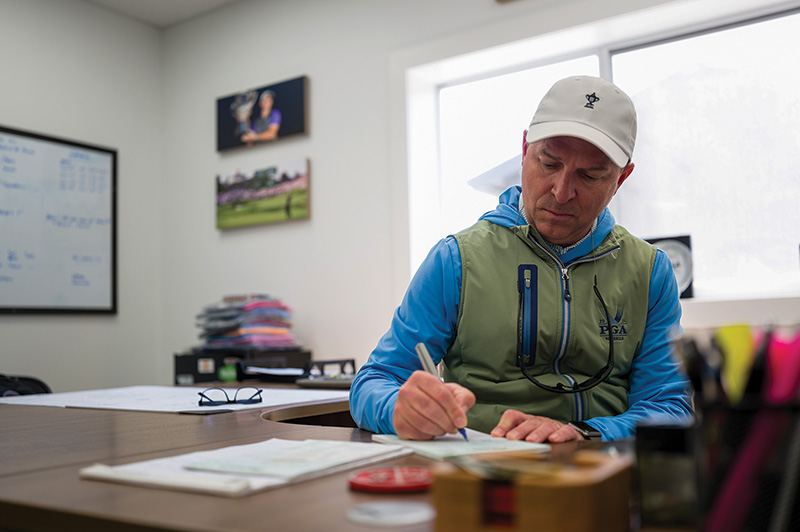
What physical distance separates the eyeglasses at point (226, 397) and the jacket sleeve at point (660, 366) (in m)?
0.87

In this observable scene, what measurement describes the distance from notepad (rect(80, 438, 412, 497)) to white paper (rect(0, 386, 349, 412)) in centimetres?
61

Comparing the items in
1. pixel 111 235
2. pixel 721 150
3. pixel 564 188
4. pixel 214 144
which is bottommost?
pixel 564 188

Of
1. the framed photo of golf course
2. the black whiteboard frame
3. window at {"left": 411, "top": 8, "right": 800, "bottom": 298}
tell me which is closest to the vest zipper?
window at {"left": 411, "top": 8, "right": 800, "bottom": 298}

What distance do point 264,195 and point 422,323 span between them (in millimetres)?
2664

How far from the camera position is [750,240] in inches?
107

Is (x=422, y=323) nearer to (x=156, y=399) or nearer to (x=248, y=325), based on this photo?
(x=156, y=399)

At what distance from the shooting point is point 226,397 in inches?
66.1

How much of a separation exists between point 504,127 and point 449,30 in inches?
20.6

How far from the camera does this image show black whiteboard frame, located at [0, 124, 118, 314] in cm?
358

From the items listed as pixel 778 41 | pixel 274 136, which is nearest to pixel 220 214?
pixel 274 136

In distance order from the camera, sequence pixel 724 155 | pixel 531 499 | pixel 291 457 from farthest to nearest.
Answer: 1. pixel 724 155
2. pixel 291 457
3. pixel 531 499

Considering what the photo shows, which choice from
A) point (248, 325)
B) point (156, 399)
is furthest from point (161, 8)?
point (156, 399)

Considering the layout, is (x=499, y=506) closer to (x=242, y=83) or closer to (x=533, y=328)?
(x=533, y=328)

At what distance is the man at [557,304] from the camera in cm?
133
